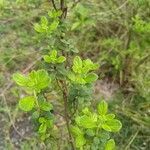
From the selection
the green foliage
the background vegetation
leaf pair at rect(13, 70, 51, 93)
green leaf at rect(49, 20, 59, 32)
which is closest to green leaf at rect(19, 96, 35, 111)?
leaf pair at rect(13, 70, 51, 93)

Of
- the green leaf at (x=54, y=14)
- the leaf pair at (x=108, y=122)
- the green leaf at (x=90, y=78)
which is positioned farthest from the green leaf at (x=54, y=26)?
the leaf pair at (x=108, y=122)

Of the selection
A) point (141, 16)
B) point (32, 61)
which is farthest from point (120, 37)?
point (32, 61)

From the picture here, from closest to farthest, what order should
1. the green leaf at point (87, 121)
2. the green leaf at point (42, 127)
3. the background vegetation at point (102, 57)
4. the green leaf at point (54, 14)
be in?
the green leaf at point (87, 121)
the green leaf at point (42, 127)
the green leaf at point (54, 14)
the background vegetation at point (102, 57)

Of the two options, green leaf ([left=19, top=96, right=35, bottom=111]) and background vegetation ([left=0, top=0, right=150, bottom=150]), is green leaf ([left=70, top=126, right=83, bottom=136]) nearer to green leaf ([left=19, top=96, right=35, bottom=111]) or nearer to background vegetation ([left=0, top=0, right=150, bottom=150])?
green leaf ([left=19, top=96, right=35, bottom=111])

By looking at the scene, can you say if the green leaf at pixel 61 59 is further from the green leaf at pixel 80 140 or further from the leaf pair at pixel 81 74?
the green leaf at pixel 80 140

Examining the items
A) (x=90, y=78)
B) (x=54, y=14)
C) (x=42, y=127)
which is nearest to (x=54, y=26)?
(x=54, y=14)

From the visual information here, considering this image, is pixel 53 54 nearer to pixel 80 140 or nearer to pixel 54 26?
pixel 54 26

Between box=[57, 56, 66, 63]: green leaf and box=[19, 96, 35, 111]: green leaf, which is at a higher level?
box=[57, 56, 66, 63]: green leaf
